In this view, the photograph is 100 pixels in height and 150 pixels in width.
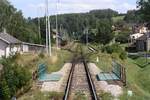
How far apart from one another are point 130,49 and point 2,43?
5054 centimetres

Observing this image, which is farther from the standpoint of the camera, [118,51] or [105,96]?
[118,51]

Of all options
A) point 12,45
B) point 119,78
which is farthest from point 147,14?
point 119,78

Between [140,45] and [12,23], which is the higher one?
[12,23]

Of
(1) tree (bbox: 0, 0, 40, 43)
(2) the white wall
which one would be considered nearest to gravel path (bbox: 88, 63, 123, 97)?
(2) the white wall

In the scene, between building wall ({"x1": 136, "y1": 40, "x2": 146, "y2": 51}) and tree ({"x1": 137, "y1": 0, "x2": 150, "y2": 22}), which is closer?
tree ({"x1": 137, "y1": 0, "x2": 150, "y2": 22})

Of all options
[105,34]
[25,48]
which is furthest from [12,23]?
[105,34]

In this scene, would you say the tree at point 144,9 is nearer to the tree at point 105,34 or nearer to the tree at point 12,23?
the tree at point 12,23

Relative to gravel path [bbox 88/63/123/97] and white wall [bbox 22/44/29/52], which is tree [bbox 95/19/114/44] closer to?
white wall [bbox 22/44/29/52]

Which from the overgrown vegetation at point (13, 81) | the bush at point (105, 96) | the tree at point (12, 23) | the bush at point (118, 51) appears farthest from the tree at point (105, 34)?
the bush at point (105, 96)

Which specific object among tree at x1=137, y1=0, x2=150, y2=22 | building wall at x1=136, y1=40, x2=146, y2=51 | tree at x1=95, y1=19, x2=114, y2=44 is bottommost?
building wall at x1=136, y1=40, x2=146, y2=51

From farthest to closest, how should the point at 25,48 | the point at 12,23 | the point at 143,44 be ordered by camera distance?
the point at 143,44 < the point at 12,23 < the point at 25,48

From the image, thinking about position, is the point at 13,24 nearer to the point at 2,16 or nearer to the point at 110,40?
the point at 2,16

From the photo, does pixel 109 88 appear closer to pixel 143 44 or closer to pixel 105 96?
pixel 105 96

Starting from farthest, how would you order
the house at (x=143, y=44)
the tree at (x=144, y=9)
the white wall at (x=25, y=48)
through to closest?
the house at (x=143, y=44), the tree at (x=144, y=9), the white wall at (x=25, y=48)
